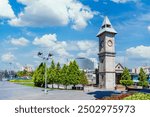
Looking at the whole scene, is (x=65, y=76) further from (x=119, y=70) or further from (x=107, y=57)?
(x=119, y=70)

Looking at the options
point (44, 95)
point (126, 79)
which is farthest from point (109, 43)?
point (44, 95)

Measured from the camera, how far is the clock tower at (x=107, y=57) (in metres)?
58.9

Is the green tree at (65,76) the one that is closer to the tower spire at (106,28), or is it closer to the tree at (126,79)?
the tower spire at (106,28)

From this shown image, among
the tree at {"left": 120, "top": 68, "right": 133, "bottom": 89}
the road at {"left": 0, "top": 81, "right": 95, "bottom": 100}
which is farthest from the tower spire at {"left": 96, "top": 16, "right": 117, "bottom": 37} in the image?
the road at {"left": 0, "top": 81, "right": 95, "bottom": 100}

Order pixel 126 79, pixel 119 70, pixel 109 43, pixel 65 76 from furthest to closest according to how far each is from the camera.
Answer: pixel 119 70
pixel 126 79
pixel 109 43
pixel 65 76

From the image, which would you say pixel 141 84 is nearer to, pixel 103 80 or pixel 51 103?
pixel 103 80

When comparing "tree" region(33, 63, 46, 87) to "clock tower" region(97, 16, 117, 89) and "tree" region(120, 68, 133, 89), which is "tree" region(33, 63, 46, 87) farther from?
"tree" region(120, 68, 133, 89)

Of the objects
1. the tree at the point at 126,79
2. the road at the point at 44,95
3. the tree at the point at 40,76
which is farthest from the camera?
the tree at the point at 126,79

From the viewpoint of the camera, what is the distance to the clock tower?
5888cm

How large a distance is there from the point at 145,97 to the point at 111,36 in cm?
4169

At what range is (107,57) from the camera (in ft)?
194

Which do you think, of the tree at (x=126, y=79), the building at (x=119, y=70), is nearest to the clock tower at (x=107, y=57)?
the tree at (x=126, y=79)

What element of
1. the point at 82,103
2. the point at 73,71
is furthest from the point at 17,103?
the point at 73,71

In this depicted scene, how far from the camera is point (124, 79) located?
64.5 m
